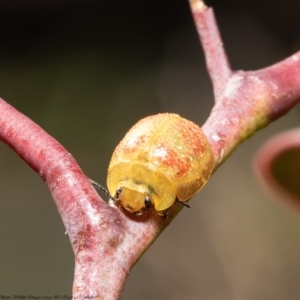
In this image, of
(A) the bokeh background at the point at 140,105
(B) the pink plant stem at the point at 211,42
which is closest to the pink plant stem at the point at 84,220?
(B) the pink plant stem at the point at 211,42

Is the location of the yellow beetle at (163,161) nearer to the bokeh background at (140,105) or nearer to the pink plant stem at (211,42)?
the pink plant stem at (211,42)

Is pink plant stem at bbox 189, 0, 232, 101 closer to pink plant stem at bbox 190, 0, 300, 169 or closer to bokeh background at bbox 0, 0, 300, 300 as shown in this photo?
pink plant stem at bbox 190, 0, 300, 169

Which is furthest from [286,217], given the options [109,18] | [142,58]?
[109,18]

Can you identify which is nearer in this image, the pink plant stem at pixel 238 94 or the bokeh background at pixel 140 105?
the pink plant stem at pixel 238 94

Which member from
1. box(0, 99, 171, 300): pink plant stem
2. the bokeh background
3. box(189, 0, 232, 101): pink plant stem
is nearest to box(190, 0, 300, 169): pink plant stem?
box(189, 0, 232, 101): pink plant stem

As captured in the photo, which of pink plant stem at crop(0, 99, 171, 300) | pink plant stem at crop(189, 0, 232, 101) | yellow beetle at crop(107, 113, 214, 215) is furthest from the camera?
pink plant stem at crop(189, 0, 232, 101)

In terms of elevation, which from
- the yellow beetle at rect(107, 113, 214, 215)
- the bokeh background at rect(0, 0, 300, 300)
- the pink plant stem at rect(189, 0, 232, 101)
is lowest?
the bokeh background at rect(0, 0, 300, 300)

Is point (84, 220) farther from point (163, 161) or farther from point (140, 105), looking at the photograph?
point (140, 105)
